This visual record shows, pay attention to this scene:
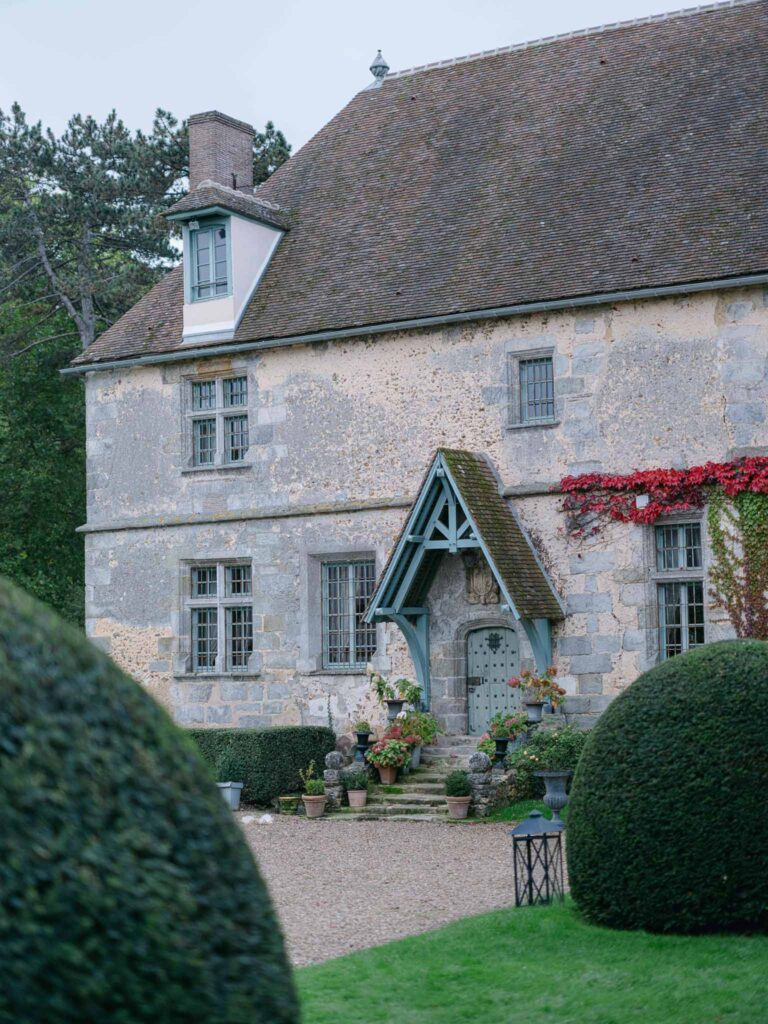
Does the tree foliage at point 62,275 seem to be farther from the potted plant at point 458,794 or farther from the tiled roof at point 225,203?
the potted plant at point 458,794

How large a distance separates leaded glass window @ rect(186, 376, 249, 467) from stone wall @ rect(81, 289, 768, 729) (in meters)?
0.19

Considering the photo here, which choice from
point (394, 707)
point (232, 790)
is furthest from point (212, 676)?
point (394, 707)

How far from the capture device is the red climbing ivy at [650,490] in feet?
52.1

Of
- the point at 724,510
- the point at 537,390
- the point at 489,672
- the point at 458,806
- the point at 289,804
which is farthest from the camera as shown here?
the point at 489,672

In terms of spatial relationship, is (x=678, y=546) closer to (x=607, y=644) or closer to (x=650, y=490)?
(x=650, y=490)

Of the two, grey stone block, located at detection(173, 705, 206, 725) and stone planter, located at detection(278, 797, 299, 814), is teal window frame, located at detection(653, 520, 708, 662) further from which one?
grey stone block, located at detection(173, 705, 206, 725)

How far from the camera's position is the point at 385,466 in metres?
18.3

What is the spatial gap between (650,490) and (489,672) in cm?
307

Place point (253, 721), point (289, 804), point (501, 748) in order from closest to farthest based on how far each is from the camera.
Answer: point (501, 748), point (289, 804), point (253, 721)

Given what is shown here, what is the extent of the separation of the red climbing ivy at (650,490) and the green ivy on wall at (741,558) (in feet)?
0.45

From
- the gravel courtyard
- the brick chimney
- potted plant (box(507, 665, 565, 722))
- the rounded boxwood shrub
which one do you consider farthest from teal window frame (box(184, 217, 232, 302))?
the rounded boxwood shrub

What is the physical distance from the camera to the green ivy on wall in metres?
15.8

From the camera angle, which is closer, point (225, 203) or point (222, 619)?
point (222, 619)

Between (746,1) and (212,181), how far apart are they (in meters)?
7.72
